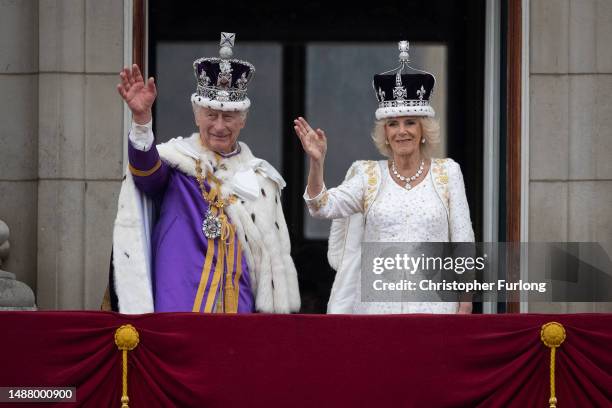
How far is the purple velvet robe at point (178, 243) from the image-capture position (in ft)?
23.5

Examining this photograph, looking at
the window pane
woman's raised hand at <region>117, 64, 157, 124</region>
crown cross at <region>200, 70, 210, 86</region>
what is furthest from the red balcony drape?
the window pane

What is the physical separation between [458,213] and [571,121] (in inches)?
79.8

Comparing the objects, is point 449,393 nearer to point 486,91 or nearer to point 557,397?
point 557,397

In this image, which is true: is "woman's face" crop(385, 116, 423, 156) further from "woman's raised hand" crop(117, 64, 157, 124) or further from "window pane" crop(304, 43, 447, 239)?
"window pane" crop(304, 43, 447, 239)

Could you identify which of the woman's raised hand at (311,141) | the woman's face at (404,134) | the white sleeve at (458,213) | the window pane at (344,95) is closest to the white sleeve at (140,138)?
the woman's raised hand at (311,141)

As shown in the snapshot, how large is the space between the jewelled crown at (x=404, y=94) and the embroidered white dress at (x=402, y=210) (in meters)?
0.29

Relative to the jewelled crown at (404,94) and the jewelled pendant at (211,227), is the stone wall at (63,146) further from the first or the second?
the jewelled crown at (404,94)

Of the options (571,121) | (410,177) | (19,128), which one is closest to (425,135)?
(410,177)

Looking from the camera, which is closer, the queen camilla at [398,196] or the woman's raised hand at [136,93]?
the woman's raised hand at [136,93]

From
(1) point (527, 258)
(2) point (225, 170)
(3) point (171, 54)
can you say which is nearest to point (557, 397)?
(2) point (225, 170)

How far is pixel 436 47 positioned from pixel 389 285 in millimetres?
3198

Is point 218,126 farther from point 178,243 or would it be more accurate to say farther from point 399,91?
point 399,91

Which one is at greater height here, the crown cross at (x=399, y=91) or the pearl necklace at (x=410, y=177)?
the crown cross at (x=399, y=91)

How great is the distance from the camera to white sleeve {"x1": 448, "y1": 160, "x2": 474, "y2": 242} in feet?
24.2
